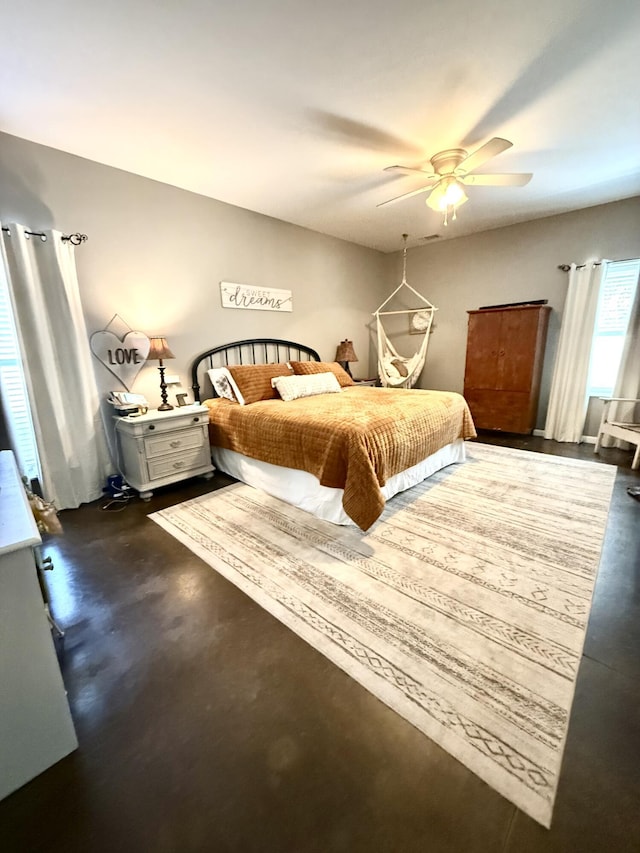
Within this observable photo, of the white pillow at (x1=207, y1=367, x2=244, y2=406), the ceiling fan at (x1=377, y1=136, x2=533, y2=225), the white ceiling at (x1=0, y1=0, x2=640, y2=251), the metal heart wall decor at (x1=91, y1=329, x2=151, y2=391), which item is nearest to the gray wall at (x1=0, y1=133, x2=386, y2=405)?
the metal heart wall decor at (x1=91, y1=329, x2=151, y2=391)

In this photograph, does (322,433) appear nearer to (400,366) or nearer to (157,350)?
(157,350)

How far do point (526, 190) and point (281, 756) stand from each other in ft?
14.7

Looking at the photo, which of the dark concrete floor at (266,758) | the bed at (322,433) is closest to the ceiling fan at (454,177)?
Answer: the bed at (322,433)

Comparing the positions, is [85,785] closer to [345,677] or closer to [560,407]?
[345,677]

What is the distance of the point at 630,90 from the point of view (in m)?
1.97

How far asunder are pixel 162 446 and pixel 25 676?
6.35ft

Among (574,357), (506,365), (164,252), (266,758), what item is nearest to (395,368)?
(506,365)

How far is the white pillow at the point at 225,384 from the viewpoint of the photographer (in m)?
3.22

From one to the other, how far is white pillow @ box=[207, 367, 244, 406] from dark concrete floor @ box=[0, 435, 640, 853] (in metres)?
1.96

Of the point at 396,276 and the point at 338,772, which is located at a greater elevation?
the point at 396,276

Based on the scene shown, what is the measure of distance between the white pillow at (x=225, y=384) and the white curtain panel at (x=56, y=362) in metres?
0.99

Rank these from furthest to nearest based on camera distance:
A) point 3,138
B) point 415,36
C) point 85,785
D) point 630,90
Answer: point 3,138, point 630,90, point 415,36, point 85,785

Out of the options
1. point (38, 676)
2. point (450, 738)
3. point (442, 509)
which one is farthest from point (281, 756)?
point (442, 509)

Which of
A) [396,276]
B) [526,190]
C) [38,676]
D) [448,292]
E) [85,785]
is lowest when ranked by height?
[85,785]
